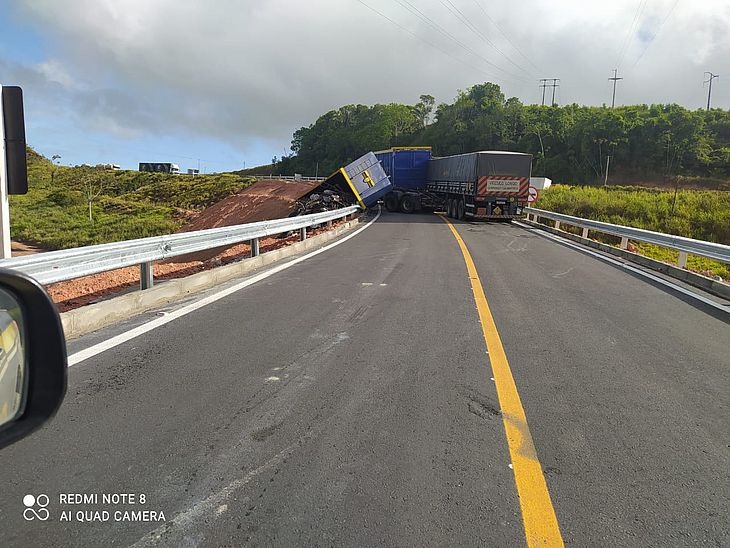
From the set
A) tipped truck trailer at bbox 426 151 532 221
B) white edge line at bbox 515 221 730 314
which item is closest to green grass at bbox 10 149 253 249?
tipped truck trailer at bbox 426 151 532 221

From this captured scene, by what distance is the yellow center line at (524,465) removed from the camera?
258 cm

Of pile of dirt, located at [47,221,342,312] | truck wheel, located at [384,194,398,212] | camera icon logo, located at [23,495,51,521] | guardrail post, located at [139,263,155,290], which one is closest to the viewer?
camera icon logo, located at [23,495,51,521]

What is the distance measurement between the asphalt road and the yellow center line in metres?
0.05

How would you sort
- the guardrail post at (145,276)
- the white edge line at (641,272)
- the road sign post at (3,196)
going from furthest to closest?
the white edge line at (641,272)
the guardrail post at (145,276)
the road sign post at (3,196)

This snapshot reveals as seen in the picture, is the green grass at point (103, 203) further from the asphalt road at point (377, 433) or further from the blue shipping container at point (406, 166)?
the asphalt road at point (377, 433)

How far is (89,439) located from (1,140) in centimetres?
333

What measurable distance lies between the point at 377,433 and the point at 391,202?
2963cm

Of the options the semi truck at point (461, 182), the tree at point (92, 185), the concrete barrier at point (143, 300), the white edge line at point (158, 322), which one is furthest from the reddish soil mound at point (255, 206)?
the white edge line at point (158, 322)

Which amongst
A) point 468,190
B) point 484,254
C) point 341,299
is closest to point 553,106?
point 468,190

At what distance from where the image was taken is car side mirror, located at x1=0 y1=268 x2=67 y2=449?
5.73 ft

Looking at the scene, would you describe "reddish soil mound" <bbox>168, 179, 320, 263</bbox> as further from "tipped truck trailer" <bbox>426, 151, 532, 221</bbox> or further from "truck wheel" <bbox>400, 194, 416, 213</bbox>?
"tipped truck trailer" <bbox>426, 151, 532, 221</bbox>

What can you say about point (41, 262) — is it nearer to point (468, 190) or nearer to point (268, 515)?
point (268, 515)

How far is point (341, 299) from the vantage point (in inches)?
303

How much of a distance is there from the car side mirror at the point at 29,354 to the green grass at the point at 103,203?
31640mm
